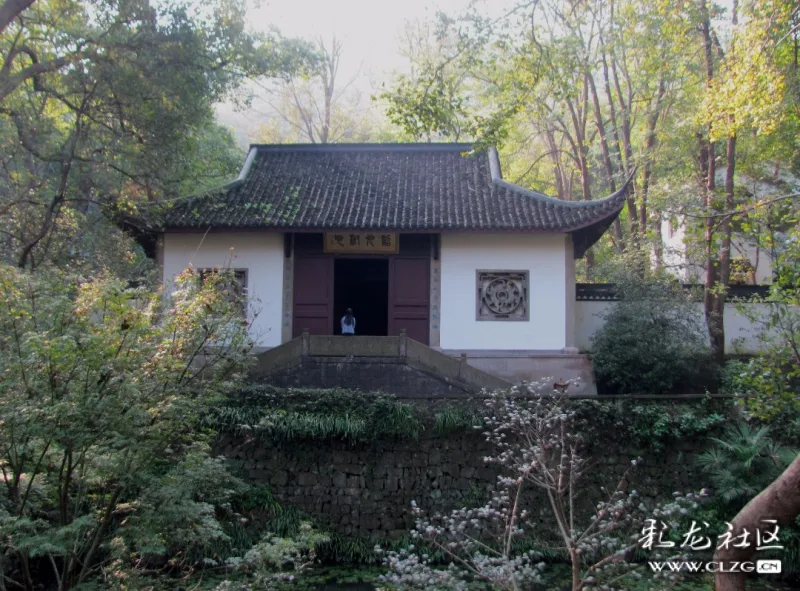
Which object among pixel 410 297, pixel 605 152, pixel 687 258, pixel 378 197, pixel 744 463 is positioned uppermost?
pixel 605 152

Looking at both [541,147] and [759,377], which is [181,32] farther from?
[541,147]

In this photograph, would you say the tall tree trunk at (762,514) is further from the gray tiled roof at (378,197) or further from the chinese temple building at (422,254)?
the gray tiled roof at (378,197)

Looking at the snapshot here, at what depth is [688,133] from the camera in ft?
45.4

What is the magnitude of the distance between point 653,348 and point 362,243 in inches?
221

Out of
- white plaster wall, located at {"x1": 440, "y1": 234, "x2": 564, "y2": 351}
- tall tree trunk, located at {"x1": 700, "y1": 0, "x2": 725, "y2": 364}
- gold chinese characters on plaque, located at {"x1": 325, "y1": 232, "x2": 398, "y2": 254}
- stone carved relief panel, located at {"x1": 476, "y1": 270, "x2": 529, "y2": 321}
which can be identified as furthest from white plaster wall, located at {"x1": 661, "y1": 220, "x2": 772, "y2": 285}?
gold chinese characters on plaque, located at {"x1": 325, "y1": 232, "x2": 398, "y2": 254}

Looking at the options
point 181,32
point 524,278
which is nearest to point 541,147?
point 524,278

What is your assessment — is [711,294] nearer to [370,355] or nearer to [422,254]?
[422,254]

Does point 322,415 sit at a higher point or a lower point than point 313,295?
lower

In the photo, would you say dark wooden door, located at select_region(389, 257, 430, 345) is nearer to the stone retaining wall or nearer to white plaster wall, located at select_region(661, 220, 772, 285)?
the stone retaining wall

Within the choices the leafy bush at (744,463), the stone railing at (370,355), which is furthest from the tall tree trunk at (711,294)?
the stone railing at (370,355)

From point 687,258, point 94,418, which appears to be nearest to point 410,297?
point 687,258

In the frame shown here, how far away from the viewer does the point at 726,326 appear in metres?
13.4

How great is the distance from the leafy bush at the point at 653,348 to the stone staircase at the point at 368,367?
2745 mm

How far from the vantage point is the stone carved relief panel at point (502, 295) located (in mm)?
12617
